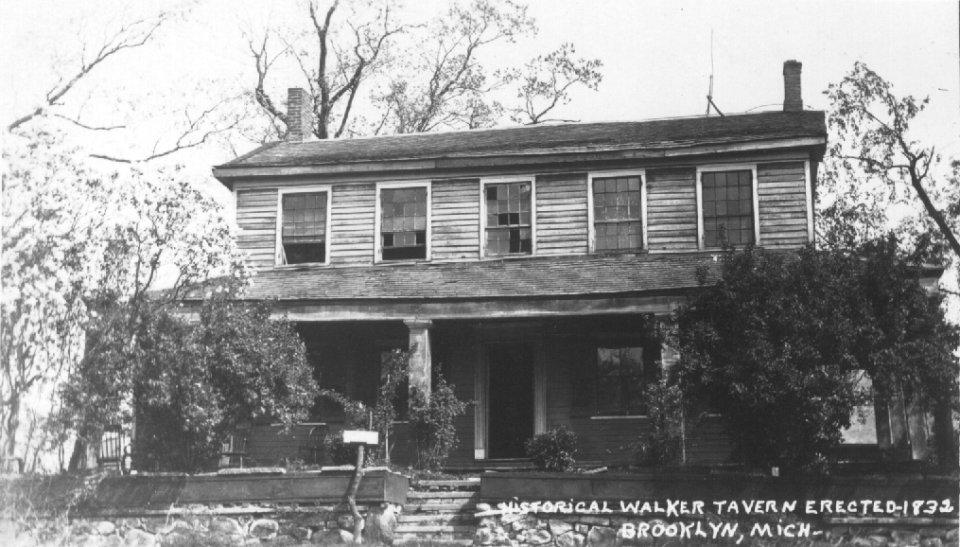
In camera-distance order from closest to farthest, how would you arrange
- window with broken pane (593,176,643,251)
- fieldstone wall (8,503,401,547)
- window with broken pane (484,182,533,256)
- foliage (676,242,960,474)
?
foliage (676,242,960,474) → fieldstone wall (8,503,401,547) → window with broken pane (593,176,643,251) → window with broken pane (484,182,533,256)

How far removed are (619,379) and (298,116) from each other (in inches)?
369

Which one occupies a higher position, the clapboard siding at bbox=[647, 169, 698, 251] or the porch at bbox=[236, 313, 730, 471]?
the clapboard siding at bbox=[647, 169, 698, 251]

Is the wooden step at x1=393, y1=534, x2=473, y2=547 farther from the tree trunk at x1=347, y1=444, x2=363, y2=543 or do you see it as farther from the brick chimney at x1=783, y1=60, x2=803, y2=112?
the brick chimney at x1=783, y1=60, x2=803, y2=112

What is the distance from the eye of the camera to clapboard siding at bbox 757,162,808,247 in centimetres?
1914

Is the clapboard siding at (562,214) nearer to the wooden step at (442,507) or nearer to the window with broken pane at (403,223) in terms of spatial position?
the window with broken pane at (403,223)

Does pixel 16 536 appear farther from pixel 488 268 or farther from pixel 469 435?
pixel 488 268

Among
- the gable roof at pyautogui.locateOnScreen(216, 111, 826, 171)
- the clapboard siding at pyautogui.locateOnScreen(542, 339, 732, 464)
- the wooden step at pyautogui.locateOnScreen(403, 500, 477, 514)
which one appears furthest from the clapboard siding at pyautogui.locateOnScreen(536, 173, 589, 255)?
the wooden step at pyautogui.locateOnScreen(403, 500, 477, 514)

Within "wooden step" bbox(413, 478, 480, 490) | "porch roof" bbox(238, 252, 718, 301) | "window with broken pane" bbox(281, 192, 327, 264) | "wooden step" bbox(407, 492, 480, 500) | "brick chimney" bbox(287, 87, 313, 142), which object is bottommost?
"wooden step" bbox(407, 492, 480, 500)

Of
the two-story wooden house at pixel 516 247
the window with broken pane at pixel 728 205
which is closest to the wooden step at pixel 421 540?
the two-story wooden house at pixel 516 247

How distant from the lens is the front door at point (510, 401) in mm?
19406

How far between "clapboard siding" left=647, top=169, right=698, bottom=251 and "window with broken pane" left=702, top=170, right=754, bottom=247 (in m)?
0.23

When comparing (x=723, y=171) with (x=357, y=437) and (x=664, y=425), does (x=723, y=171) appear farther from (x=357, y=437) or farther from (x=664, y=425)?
(x=357, y=437)

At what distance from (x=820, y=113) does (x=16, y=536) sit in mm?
15337

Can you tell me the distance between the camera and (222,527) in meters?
13.9
